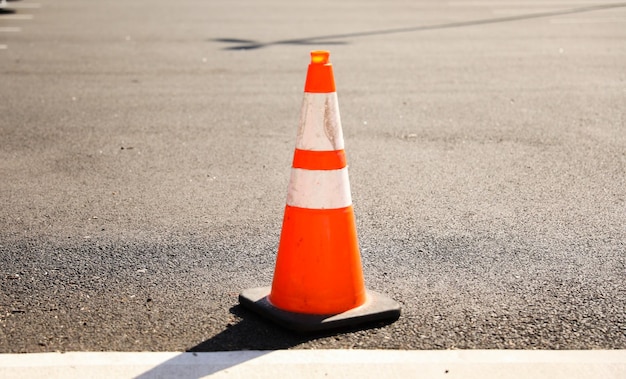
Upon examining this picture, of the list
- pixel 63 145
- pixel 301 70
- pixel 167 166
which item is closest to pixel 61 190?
pixel 167 166

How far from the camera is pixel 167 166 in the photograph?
23.3 ft

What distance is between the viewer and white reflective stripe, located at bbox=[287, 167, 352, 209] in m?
4.21

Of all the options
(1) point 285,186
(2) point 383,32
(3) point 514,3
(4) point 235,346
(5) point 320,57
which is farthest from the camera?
(3) point 514,3

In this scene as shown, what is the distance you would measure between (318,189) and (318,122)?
0.29 metres

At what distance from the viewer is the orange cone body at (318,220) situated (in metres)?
4.19

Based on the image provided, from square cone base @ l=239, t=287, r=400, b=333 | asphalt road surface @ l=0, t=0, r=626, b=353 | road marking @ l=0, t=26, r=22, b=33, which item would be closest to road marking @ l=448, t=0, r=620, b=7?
asphalt road surface @ l=0, t=0, r=626, b=353

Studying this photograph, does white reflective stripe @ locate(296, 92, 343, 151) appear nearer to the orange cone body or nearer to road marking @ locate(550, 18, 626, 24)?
the orange cone body

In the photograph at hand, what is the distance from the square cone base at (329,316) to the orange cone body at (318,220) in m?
0.05

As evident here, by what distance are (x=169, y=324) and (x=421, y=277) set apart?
4.29 feet

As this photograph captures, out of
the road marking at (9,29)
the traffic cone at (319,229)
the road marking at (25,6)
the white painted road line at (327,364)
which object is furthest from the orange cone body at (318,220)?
the road marking at (25,6)

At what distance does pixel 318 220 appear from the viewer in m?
4.21

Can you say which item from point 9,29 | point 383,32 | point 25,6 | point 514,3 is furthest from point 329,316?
point 25,6

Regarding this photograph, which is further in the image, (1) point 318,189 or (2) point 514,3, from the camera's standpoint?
(2) point 514,3

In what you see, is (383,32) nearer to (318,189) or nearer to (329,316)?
(318,189)
